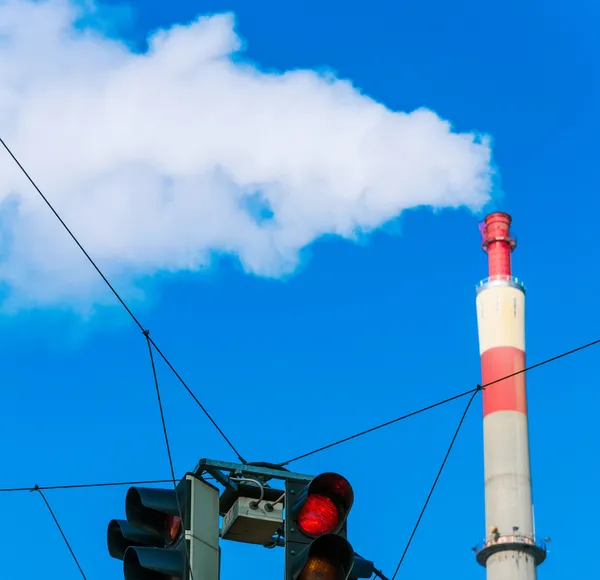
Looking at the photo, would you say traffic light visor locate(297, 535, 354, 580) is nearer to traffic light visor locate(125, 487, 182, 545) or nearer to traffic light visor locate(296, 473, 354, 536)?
traffic light visor locate(296, 473, 354, 536)

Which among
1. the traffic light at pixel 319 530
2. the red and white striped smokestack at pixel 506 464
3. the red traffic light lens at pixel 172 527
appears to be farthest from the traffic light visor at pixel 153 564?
the red and white striped smokestack at pixel 506 464

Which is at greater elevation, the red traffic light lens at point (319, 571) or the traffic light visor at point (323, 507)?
the traffic light visor at point (323, 507)

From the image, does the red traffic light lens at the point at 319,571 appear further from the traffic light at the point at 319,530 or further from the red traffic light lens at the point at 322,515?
the red traffic light lens at the point at 322,515

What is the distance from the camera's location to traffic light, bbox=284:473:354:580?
945cm

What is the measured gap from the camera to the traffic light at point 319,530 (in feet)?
31.0

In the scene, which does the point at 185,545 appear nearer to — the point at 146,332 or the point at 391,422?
the point at 146,332

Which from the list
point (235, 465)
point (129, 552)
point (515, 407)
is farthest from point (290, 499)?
point (515, 407)

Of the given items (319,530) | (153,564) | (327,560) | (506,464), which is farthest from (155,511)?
(506,464)

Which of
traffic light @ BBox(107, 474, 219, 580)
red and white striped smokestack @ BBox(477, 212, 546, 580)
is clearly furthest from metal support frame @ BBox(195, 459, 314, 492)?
red and white striped smokestack @ BBox(477, 212, 546, 580)

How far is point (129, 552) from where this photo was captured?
31.0 ft

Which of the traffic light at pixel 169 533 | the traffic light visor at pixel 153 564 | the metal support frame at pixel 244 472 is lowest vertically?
the traffic light visor at pixel 153 564

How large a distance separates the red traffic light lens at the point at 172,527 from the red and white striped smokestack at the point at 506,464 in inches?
2242

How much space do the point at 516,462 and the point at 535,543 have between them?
3.84m

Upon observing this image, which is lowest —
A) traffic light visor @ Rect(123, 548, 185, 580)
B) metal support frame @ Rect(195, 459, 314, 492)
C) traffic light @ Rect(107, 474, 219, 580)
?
traffic light visor @ Rect(123, 548, 185, 580)
